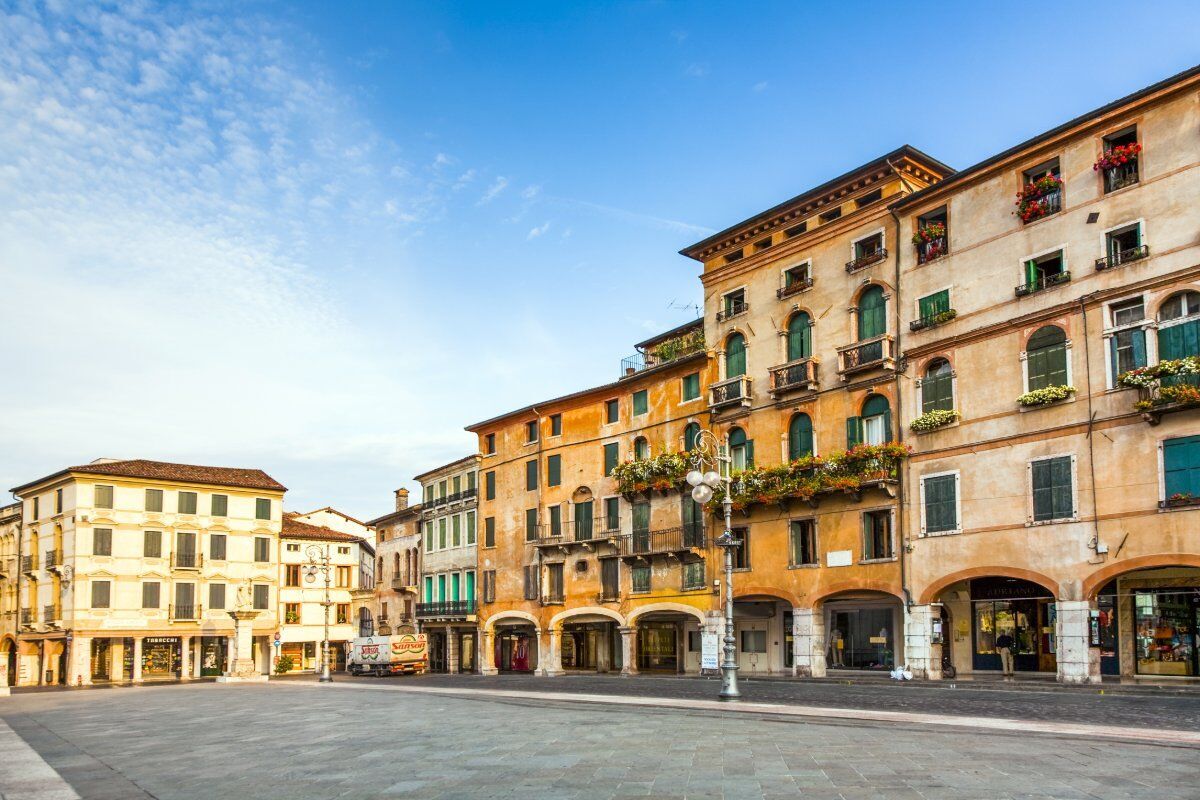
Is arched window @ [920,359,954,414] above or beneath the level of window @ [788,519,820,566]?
above

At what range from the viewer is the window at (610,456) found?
178 ft

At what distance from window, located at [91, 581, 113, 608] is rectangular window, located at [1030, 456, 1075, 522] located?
185ft

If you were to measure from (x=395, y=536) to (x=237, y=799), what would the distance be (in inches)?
2601

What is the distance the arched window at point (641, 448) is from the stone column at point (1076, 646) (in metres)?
23.1

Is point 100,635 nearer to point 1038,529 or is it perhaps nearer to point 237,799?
point 1038,529

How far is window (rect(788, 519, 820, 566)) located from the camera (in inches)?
1655

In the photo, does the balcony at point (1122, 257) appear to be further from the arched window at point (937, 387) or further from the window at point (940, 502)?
the window at point (940, 502)

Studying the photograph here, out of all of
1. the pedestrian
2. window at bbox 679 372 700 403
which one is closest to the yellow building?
window at bbox 679 372 700 403

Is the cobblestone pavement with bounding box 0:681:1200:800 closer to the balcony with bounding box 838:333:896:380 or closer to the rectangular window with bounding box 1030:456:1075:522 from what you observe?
the rectangular window with bounding box 1030:456:1075:522

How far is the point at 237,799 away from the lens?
13297 millimetres

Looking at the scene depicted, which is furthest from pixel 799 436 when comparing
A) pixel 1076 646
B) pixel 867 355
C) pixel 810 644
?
pixel 1076 646

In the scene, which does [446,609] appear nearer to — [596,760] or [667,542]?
[667,542]

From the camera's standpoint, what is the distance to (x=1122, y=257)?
32.5 meters

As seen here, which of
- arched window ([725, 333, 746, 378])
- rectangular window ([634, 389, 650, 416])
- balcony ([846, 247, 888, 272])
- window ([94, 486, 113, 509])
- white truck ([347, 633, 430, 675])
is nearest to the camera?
balcony ([846, 247, 888, 272])
